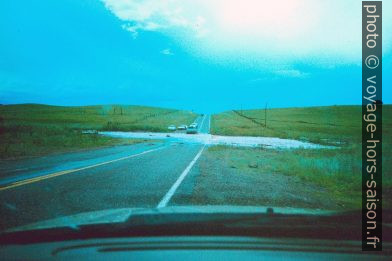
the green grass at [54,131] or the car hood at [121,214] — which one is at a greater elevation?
the green grass at [54,131]

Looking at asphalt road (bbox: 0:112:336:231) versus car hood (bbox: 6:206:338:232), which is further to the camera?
asphalt road (bbox: 0:112:336:231)

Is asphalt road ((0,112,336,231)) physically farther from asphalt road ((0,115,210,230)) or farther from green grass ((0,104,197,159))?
green grass ((0,104,197,159))

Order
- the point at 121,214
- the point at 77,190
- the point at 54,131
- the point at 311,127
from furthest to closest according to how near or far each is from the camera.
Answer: the point at 311,127
the point at 54,131
the point at 77,190
the point at 121,214

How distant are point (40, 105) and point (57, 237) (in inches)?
6975

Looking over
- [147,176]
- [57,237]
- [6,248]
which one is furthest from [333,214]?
[147,176]

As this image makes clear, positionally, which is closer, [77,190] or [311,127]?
[77,190]

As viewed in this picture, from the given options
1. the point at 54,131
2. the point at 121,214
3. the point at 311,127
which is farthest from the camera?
the point at 311,127

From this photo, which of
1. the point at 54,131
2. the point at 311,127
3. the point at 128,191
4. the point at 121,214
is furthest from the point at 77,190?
the point at 311,127

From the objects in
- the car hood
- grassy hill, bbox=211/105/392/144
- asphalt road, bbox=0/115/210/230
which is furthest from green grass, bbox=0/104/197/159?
the car hood

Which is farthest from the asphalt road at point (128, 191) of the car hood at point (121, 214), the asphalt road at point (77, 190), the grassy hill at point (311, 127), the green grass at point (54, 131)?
the grassy hill at point (311, 127)

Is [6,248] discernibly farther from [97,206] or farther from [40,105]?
[40,105]

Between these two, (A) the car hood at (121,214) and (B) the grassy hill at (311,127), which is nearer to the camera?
(A) the car hood at (121,214)

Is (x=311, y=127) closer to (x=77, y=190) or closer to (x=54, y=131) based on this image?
(x=54, y=131)

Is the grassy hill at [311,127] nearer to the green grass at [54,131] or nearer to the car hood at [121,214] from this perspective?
the green grass at [54,131]
